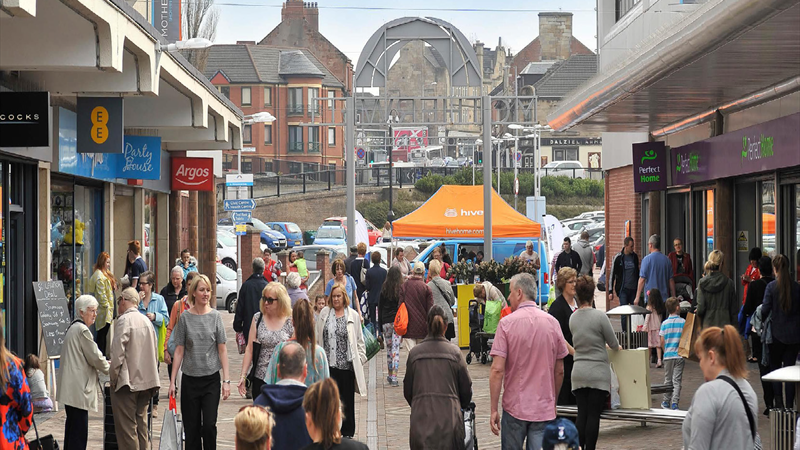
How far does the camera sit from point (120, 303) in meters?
10.4

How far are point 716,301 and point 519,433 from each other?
5362 mm

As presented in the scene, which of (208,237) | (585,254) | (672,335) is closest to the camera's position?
(672,335)

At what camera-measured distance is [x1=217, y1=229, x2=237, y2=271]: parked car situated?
44.2m

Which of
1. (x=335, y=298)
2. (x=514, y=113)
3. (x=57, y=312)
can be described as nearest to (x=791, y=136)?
(x=335, y=298)

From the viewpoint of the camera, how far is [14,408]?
691cm

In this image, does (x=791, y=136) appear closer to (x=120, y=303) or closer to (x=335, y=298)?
(x=335, y=298)

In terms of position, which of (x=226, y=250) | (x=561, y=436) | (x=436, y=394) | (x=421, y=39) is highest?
(x=421, y=39)

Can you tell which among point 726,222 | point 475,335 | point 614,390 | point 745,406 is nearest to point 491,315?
point 475,335

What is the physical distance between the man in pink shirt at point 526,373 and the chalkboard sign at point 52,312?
7304 mm

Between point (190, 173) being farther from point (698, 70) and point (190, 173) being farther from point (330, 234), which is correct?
point (330, 234)

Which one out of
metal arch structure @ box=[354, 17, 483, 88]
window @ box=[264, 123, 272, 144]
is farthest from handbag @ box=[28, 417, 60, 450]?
window @ box=[264, 123, 272, 144]

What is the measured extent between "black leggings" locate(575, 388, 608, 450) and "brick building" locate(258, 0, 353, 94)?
310ft

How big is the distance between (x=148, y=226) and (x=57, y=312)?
995 centimetres

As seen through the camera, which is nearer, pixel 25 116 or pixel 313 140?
pixel 25 116
